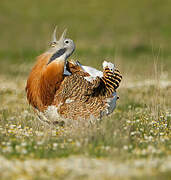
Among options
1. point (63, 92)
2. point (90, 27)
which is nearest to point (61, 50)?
point (63, 92)

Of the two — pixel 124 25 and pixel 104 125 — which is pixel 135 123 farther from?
pixel 124 25

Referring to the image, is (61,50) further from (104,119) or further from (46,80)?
(104,119)

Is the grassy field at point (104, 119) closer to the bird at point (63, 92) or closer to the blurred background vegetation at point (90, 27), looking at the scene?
the blurred background vegetation at point (90, 27)

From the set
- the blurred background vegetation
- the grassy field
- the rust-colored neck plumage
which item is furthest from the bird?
the blurred background vegetation

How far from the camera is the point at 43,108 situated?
283 inches

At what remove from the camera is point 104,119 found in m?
6.85

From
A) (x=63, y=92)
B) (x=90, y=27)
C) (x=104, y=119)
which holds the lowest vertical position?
(x=104, y=119)

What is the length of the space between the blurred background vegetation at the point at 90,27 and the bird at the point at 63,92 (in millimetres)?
11792

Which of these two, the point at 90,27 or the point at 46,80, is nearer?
the point at 46,80

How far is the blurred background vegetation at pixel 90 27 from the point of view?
22422mm

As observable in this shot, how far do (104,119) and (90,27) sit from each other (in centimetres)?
2182

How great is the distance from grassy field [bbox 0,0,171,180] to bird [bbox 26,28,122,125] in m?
0.30

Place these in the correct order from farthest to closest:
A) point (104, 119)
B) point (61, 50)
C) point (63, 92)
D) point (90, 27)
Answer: point (90, 27), point (61, 50), point (63, 92), point (104, 119)

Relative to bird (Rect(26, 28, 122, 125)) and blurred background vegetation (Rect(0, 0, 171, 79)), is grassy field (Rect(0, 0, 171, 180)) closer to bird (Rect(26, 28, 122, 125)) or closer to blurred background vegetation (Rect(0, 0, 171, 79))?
blurred background vegetation (Rect(0, 0, 171, 79))
